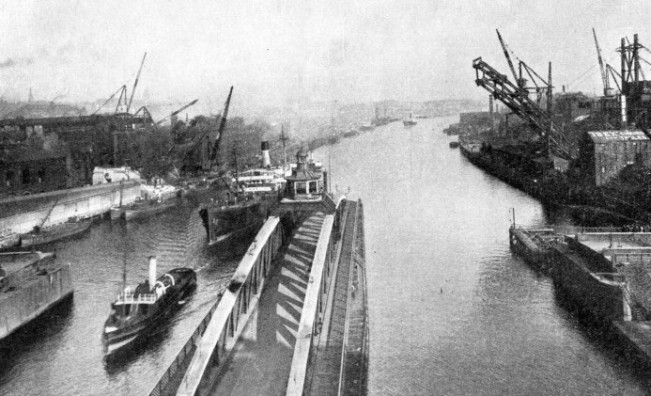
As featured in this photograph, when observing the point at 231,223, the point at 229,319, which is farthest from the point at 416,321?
the point at 231,223

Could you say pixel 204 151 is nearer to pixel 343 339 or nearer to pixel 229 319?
pixel 229 319

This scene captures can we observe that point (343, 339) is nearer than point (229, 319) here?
Yes

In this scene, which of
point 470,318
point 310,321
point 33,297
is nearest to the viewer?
point 310,321

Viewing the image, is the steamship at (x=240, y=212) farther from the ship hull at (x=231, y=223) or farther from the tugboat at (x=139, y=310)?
the tugboat at (x=139, y=310)

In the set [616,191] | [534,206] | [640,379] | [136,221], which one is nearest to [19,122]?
[136,221]

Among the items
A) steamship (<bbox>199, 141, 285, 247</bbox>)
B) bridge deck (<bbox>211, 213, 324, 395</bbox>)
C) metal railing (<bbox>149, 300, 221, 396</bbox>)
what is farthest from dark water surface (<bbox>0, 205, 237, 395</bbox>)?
bridge deck (<bbox>211, 213, 324, 395</bbox>)

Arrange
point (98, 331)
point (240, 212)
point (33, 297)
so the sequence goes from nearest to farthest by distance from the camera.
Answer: point (98, 331) → point (33, 297) → point (240, 212)
